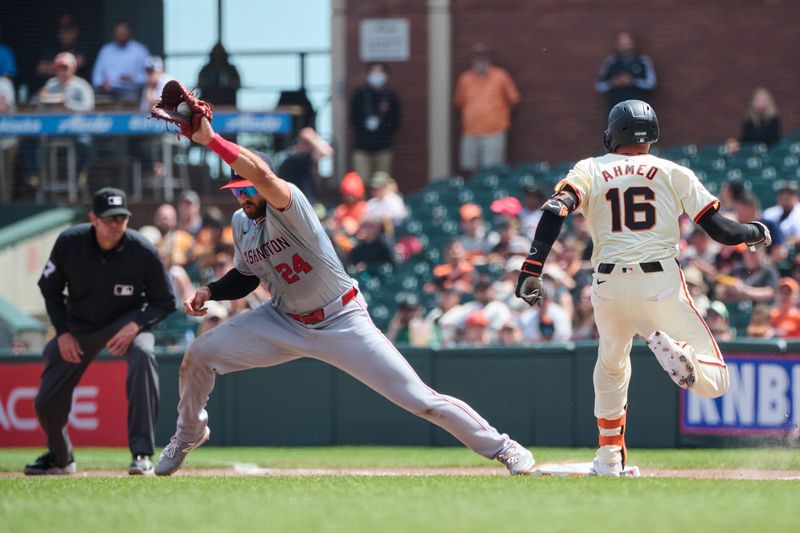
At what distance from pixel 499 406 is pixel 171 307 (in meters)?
3.67

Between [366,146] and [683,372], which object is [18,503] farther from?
[366,146]

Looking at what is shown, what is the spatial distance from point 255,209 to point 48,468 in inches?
108

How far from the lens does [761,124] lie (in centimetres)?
1509

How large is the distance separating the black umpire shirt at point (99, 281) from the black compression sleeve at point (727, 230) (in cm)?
348

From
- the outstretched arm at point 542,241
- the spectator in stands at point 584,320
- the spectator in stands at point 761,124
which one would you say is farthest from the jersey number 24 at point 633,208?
the spectator in stands at point 761,124

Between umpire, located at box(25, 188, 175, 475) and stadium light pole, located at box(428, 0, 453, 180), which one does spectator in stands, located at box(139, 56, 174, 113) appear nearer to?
stadium light pole, located at box(428, 0, 453, 180)

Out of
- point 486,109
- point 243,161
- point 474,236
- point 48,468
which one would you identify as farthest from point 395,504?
point 486,109

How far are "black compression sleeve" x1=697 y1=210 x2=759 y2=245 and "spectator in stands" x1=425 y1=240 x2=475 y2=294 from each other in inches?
235

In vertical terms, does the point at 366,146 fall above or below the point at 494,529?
above

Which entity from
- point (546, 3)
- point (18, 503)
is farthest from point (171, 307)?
point (546, 3)

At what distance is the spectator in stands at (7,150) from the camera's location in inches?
646

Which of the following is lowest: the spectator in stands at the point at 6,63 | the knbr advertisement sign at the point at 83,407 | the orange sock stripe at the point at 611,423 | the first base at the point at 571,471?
the knbr advertisement sign at the point at 83,407

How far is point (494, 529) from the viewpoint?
4.93 m

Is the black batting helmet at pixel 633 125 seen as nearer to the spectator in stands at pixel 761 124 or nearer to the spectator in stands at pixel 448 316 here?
the spectator in stands at pixel 448 316
